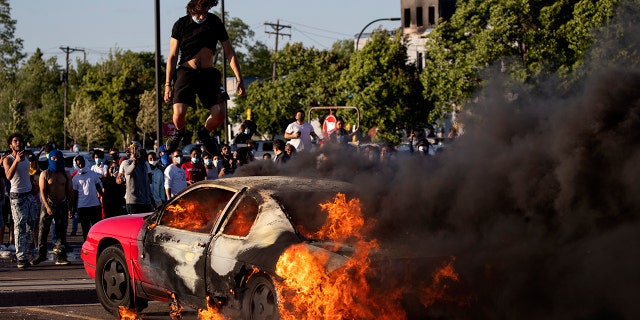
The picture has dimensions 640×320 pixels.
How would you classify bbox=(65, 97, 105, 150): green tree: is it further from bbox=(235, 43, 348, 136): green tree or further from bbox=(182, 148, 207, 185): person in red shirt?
bbox=(182, 148, 207, 185): person in red shirt

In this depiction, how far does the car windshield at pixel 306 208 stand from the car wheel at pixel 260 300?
0.46 meters

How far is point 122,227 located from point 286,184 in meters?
2.12

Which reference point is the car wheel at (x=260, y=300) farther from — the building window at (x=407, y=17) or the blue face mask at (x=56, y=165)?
the building window at (x=407, y=17)

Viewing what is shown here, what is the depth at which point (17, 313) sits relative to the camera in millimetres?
9953

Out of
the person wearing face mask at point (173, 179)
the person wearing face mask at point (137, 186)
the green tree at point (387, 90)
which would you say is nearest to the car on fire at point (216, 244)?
the person wearing face mask at point (137, 186)

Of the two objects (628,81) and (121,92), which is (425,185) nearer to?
(628,81)

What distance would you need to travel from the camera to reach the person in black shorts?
11055 millimetres

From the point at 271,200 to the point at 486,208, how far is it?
5.63ft

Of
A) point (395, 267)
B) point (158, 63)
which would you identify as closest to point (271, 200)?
point (395, 267)

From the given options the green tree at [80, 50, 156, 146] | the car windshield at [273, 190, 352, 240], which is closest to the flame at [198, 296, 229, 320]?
the car windshield at [273, 190, 352, 240]

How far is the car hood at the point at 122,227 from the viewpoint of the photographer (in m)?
9.49

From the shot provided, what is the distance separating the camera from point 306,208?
7891 mm

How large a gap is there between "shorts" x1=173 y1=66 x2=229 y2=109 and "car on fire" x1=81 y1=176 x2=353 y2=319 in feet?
6.27

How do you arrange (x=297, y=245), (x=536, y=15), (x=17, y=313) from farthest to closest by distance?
1. (x=536, y=15)
2. (x=17, y=313)
3. (x=297, y=245)
